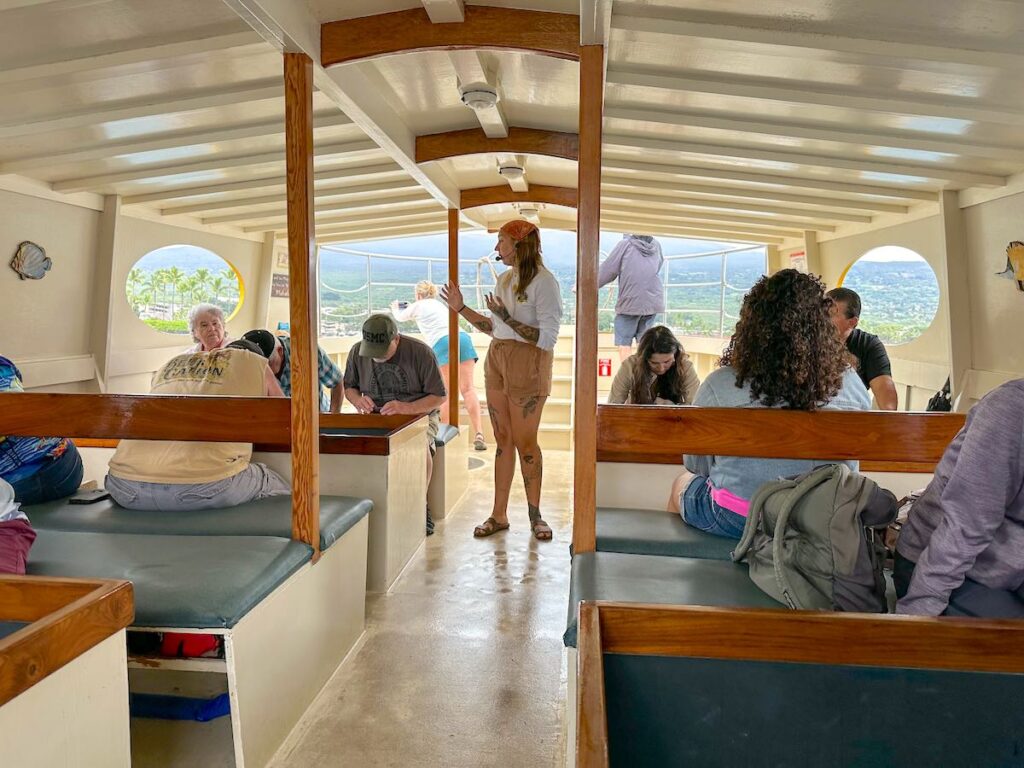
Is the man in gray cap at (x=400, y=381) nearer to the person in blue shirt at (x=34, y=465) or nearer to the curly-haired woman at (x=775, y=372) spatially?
Result: the person in blue shirt at (x=34, y=465)

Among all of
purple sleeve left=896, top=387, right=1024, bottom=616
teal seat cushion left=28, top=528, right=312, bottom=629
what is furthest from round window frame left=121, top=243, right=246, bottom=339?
purple sleeve left=896, top=387, right=1024, bottom=616

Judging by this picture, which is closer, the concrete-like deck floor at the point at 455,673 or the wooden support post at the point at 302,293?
the concrete-like deck floor at the point at 455,673

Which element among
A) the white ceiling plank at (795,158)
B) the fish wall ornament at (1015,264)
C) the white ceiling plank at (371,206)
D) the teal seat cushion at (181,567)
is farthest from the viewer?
the white ceiling plank at (371,206)

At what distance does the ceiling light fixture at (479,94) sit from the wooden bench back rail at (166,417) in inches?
62.7

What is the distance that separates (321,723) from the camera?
2172 millimetres

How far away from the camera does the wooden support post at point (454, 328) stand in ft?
16.8

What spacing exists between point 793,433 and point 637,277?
3807 mm

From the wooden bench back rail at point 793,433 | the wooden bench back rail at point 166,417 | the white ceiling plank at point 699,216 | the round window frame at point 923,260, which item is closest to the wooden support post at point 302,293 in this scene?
the wooden bench back rail at point 166,417

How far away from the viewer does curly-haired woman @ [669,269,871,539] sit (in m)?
2.13

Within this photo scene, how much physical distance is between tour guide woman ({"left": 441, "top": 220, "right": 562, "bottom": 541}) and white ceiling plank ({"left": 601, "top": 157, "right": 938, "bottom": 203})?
0.80 meters

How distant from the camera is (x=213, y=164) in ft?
13.0

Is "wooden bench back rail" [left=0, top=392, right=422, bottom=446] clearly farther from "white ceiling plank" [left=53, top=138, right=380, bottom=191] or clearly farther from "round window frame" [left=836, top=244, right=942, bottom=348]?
"round window frame" [left=836, top=244, right=942, bottom=348]

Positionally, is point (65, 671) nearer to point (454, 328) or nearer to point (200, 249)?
point (454, 328)

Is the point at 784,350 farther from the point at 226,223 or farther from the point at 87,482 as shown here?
the point at 226,223
